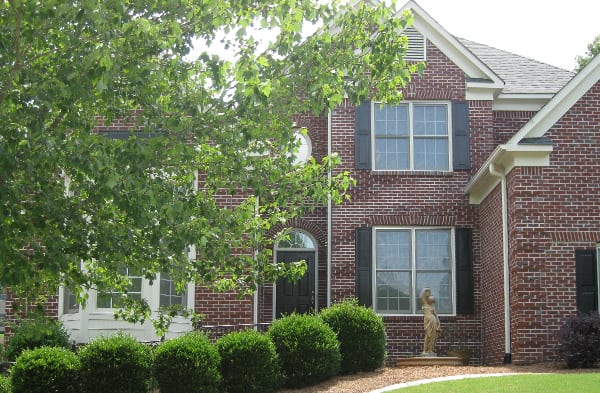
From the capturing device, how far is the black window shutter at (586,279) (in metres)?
17.1

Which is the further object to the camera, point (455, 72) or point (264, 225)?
point (455, 72)

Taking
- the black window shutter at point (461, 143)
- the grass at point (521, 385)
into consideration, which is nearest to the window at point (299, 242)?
the black window shutter at point (461, 143)

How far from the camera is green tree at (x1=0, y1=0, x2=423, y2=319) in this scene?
8.72 meters

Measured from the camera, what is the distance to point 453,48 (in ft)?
69.6

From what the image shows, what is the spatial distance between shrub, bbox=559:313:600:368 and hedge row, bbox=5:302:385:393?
13.1ft

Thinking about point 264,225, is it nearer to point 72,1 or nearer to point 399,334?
point 72,1

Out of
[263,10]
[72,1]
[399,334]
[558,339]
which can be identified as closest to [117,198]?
[72,1]

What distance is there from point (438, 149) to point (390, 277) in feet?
10.1

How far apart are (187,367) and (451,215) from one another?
8.32 metres

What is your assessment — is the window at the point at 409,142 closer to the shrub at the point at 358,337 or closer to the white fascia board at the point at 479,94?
the white fascia board at the point at 479,94

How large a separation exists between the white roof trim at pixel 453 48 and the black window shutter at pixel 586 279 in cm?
517

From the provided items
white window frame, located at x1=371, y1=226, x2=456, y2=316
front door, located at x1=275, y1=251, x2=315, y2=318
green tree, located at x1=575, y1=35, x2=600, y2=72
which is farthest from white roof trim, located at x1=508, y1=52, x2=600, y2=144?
green tree, located at x1=575, y1=35, x2=600, y2=72

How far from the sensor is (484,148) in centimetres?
2083

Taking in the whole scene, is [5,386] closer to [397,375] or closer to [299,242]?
[397,375]
